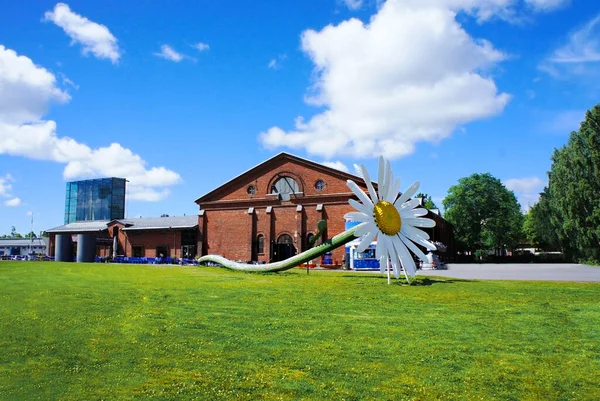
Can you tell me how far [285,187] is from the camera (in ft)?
147

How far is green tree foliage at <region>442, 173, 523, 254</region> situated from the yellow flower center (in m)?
51.3

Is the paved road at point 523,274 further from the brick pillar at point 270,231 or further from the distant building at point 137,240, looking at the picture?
the distant building at point 137,240

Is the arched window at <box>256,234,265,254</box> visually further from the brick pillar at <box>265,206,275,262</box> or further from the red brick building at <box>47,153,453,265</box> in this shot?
the brick pillar at <box>265,206,275,262</box>

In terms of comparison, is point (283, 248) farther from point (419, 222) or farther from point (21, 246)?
point (21, 246)

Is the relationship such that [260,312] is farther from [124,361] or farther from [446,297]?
[446,297]

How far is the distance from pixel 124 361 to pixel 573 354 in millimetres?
6157

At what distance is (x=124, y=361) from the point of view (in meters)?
5.96

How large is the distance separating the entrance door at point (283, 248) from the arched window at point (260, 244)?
49.0 inches

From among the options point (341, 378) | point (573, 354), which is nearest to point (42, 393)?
point (341, 378)

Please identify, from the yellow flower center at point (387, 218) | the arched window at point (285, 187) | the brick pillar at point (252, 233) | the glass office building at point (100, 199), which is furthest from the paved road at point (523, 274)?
the glass office building at point (100, 199)

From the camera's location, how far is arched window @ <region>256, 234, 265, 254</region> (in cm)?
4533

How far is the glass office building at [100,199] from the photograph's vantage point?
76938mm

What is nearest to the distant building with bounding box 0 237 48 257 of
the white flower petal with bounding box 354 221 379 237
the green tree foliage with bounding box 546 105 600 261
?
the green tree foliage with bounding box 546 105 600 261

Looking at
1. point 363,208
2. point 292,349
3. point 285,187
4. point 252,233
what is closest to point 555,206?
point 285,187
